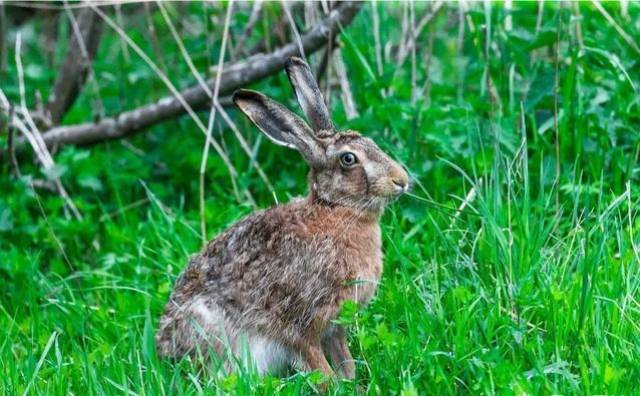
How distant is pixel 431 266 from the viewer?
4449 millimetres

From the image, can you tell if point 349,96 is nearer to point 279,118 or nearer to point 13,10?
point 279,118

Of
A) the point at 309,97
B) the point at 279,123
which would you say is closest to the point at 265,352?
the point at 279,123

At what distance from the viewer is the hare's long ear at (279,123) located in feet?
14.4

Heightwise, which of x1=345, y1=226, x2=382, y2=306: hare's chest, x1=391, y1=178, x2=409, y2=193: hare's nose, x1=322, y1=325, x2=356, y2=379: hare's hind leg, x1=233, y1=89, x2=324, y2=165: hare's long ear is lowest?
x1=322, y1=325, x2=356, y2=379: hare's hind leg

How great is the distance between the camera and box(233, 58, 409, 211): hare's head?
424cm

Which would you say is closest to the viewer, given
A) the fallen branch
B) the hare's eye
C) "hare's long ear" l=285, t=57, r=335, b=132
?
the hare's eye

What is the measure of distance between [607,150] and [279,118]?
1.54 meters

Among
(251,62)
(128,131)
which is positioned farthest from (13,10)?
(251,62)

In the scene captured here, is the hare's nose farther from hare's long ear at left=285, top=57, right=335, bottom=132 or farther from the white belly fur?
the white belly fur


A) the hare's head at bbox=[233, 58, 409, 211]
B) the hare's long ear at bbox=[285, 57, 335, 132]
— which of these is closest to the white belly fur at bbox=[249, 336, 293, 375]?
the hare's head at bbox=[233, 58, 409, 211]

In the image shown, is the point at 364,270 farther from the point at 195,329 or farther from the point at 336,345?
the point at 195,329

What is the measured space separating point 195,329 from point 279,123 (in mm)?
767

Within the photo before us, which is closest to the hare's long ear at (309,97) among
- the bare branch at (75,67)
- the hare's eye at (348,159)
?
the hare's eye at (348,159)

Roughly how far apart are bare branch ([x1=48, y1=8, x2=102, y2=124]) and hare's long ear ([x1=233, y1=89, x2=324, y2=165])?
2347mm
